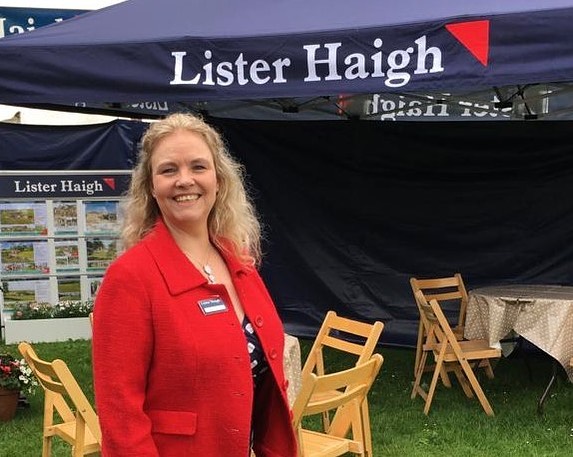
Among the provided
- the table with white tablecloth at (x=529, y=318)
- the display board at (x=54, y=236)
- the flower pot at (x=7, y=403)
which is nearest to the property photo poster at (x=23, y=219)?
the display board at (x=54, y=236)

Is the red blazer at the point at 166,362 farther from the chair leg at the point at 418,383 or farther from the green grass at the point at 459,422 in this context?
the chair leg at the point at 418,383

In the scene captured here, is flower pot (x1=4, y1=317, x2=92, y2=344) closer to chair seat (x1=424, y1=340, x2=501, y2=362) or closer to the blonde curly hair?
chair seat (x1=424, y1=340, x2=501, y2=362)

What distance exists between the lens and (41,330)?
24.3ft

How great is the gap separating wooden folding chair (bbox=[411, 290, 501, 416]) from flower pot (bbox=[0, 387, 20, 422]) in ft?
9.10

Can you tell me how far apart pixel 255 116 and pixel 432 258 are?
2202mm

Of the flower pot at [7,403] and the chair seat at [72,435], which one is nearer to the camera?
the chair seat at [72,435]

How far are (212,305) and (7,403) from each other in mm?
3762

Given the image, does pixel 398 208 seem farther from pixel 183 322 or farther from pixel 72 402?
pixel 183 322

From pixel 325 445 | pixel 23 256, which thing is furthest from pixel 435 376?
pixel 23 256

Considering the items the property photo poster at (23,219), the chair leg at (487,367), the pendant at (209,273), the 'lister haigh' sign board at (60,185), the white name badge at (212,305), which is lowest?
the chair leg at (487,367)

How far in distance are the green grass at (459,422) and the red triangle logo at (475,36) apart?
2205 millimetres

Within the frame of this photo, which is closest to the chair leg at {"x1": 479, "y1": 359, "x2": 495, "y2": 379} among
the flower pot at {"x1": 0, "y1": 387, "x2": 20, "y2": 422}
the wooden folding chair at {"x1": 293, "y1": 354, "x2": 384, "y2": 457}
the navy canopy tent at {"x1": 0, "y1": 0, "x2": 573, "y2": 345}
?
the navy canopy tent at {"x1": 0, "y1": 0, "x2": 573, "y2": 345}

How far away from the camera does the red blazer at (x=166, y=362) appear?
144cm

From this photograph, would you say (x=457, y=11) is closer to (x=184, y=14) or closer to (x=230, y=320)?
(x=184, y=14)
